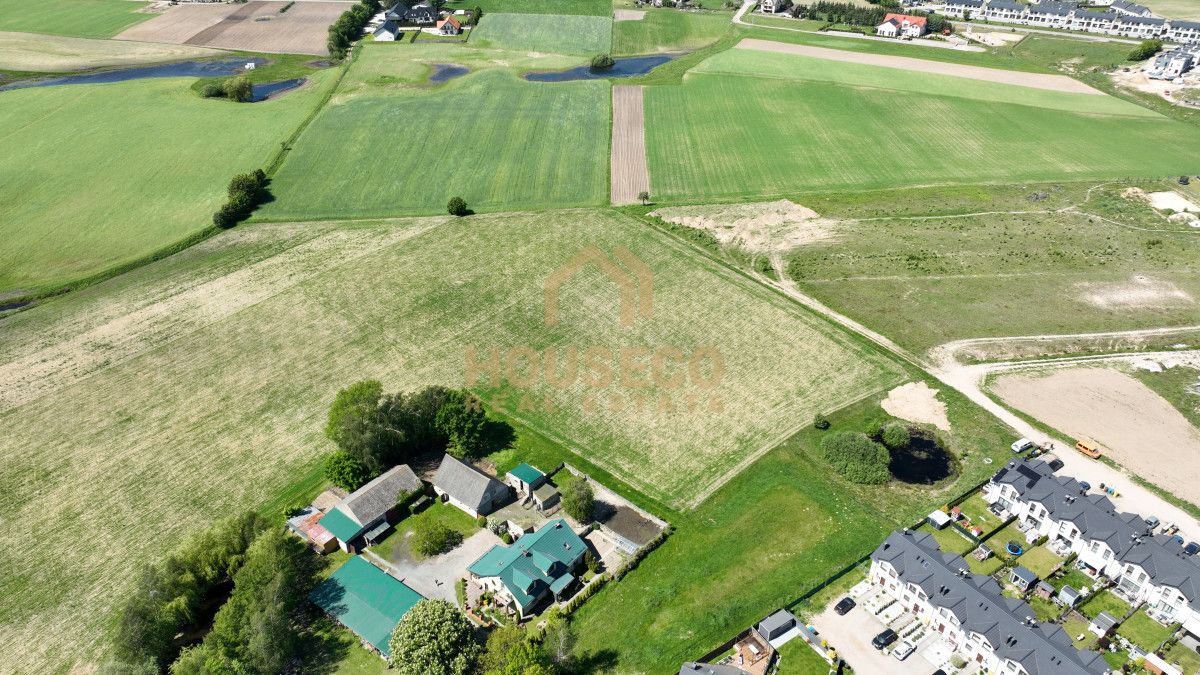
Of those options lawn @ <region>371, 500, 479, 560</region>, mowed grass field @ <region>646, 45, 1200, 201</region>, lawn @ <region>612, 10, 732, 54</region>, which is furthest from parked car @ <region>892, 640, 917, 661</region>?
lawn @ <region>612, 10, 732, 54</region>

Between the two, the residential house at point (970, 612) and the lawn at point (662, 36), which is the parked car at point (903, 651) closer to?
the residential house at point (970, 612)

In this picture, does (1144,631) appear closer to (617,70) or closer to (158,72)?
(617,70)

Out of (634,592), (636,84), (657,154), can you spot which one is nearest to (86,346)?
(634,592)

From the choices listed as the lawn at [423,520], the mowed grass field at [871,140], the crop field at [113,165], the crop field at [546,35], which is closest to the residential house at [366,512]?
the lawn at [423,520]

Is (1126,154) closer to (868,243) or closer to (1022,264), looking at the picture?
(1022,264)

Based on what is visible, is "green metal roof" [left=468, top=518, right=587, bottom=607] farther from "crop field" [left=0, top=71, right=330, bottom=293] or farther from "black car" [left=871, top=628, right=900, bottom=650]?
"crop field" [left=0, top=71, right=330, bottom=293]

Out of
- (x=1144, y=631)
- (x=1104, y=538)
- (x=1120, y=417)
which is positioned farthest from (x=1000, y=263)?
(x=1144, y=631)
